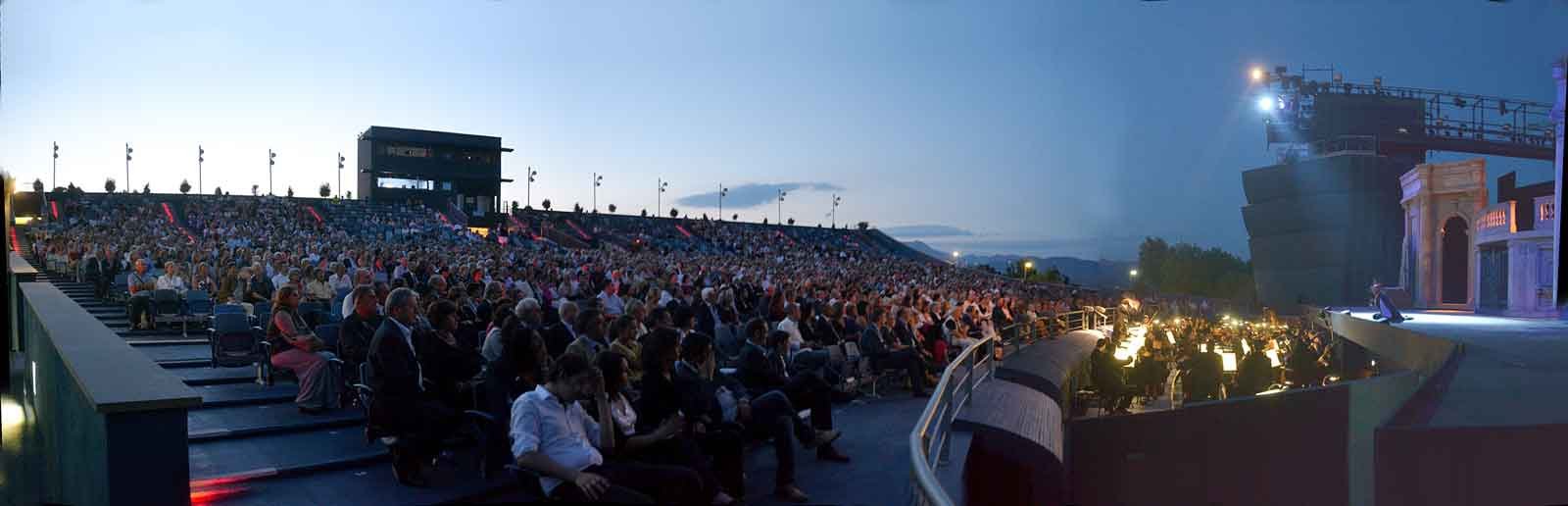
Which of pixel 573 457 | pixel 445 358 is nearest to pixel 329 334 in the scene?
pixel 445 358

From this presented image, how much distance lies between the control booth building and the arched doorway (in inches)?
1994

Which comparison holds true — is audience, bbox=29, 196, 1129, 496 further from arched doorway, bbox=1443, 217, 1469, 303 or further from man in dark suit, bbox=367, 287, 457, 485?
arched doorway, bbox=1443, 217, 1469, 303

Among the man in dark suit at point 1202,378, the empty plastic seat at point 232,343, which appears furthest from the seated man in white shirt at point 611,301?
the man in dark suit at point 1202,378

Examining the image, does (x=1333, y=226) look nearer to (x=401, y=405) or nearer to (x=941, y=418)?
(x=941, y=418)

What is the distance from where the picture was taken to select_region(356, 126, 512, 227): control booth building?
61.5 meters

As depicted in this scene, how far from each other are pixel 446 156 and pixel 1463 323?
5766 cm

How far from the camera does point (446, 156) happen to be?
64.0 meters

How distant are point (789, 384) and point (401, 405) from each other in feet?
10.3

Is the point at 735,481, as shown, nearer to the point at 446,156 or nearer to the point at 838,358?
the point at 838,358

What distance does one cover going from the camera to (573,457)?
4.75 meters

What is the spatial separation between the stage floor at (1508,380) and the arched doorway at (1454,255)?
13805mm

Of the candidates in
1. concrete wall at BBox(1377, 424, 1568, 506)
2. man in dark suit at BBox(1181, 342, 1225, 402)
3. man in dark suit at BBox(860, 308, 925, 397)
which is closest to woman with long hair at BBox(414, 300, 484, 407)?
man in dark suit at BBox(860, 308, 925, 397)

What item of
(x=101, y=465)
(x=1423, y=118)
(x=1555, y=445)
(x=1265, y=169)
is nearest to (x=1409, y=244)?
(x=1423, y=118)

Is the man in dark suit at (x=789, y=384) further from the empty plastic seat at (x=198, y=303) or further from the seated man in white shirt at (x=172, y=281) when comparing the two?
the seated man in white shirt at (x=172, y=281)
